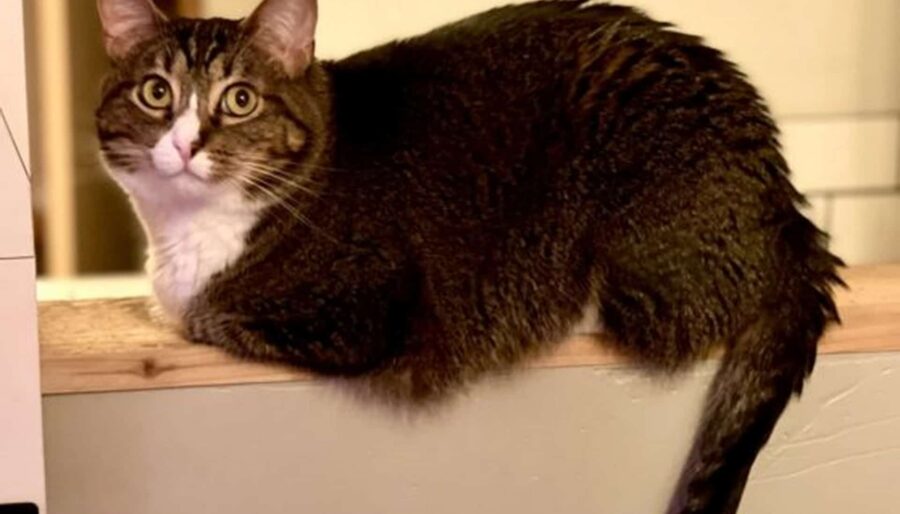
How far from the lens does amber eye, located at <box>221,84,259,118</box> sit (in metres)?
1.05

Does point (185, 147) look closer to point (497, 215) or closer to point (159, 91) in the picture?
point (159, 91)

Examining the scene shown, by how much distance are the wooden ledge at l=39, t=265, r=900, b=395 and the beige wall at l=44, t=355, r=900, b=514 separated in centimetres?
1

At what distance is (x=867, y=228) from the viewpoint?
4.67 feet

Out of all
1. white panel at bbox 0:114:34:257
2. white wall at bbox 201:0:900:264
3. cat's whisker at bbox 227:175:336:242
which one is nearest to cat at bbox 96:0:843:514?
cat's whisker at bbox 227:175:336:242

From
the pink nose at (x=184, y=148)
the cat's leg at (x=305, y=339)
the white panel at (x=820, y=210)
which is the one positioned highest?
the pink nose at (x=184, y=148)

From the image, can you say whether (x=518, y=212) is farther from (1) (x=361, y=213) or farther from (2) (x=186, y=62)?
(2) (x=186, y=62)

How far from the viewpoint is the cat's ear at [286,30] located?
1052mm

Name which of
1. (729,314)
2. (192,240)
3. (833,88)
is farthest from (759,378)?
(192,240)

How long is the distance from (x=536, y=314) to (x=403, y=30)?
1.04 feet

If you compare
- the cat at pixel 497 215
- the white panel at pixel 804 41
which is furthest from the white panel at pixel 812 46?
the cat at pixel 497 215

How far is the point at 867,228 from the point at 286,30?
67 cm

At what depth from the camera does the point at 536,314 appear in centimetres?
114

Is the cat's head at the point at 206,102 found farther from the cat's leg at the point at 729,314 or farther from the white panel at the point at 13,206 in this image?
the cat's leg at the point at 729,314

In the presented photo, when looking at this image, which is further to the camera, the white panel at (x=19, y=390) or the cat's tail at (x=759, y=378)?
the cat's tail at (x=759, y=378)
